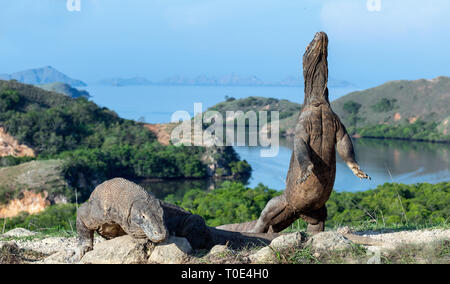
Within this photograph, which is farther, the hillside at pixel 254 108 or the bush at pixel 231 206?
the hillside at pixel 254 108

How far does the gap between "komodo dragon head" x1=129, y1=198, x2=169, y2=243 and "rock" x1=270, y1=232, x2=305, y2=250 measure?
54.3 inches

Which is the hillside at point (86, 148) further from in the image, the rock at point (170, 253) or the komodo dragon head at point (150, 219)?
the komodo dragon head at point (150, 219)

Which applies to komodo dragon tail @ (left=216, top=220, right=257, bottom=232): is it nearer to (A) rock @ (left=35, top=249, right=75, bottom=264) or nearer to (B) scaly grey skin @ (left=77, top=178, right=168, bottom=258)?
(B) scaly grey skin @ (left=77, top=178, right=168, bottom=258)

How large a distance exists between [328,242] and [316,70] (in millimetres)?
2476

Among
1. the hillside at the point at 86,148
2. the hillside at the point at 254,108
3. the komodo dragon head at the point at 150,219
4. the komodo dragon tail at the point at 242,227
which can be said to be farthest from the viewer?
the hillside at the point at 254,108

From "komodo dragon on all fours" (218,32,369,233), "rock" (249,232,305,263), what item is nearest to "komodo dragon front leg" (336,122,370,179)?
"komodo dragon on all fours" (218,32,369,233)

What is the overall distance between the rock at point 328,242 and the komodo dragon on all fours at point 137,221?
887 mm

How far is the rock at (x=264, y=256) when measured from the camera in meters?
6.19

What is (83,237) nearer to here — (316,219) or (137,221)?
(137,221)

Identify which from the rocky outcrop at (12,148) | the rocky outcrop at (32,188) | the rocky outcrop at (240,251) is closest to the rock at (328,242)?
the rocky outcrop at (240,251)

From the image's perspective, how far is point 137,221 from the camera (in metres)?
5.96

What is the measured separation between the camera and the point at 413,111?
64.7m
